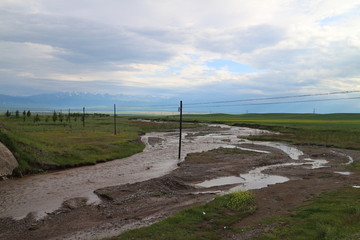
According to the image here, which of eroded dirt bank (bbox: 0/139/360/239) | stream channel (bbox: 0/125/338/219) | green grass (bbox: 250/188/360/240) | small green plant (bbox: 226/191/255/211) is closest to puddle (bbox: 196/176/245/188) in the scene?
stream channel (bbox: 0/125/338/219)

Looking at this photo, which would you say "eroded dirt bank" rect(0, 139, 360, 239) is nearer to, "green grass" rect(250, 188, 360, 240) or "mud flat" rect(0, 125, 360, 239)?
"mud flat" rect(0, 125, 360, 239)

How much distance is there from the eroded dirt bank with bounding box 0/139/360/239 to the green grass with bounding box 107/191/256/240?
0.67 m

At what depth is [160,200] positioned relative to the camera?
54.0 feet

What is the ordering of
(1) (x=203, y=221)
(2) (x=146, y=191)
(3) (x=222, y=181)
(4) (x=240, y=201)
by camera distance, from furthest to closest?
(3) (x=222, y=181)
(2) (x=146, y=191)
(4) (x=240, y=201)
(1) (x=203, y=221)

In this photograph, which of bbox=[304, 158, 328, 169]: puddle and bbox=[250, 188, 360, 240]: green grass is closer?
bbox=[250, 188, 360, 240]: green grass

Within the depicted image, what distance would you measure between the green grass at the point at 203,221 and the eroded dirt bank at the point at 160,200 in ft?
2.20

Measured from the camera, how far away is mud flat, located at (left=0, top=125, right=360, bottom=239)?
12.9 meters

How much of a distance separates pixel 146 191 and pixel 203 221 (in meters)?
6.97

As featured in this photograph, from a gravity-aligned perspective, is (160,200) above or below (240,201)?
below

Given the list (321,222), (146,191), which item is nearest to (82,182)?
(146,191)

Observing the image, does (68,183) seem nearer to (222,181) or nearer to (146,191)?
(146,191)

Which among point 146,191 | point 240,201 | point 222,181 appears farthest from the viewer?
point 222,181

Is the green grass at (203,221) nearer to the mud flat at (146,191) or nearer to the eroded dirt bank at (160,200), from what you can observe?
the eroded dirt bank at (160,200)

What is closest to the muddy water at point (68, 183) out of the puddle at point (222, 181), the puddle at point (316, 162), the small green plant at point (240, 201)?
the puddle at point (222, 181)
